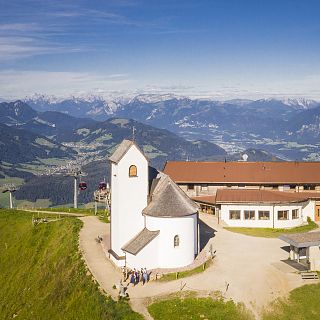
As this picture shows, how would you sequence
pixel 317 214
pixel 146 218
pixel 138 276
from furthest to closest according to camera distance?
pixel 317 214, pixel 146 218, pixel 138 276

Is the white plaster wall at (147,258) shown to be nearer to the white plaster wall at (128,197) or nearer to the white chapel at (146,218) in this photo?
the white chapel at (146,218)

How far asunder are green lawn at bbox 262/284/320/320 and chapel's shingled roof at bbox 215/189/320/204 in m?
29.0

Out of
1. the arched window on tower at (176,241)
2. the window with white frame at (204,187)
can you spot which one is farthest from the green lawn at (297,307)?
the window with white frame at (204,187)

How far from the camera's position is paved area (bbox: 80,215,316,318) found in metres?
46.2

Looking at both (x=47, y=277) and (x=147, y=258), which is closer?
(x=147, y=258)

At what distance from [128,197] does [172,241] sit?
7.33 m

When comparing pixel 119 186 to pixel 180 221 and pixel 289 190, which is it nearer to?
pixel 180 221

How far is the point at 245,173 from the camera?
85.4 m

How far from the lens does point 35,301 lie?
51.0 metres

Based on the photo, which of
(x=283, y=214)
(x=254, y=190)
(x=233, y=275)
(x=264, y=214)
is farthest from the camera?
(x=254, y=190)

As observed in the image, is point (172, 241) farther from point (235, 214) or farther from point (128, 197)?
point (235, 214)

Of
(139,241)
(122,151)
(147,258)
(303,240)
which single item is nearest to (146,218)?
(139,241)

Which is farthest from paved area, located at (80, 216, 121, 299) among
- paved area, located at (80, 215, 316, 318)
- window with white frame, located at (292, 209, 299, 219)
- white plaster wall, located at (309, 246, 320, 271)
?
window with white frame, located at (292, 209, 299, 219)

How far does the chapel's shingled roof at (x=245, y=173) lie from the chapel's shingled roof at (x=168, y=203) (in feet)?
95.2
